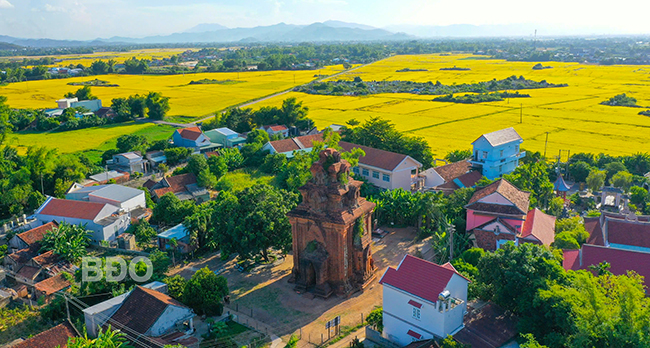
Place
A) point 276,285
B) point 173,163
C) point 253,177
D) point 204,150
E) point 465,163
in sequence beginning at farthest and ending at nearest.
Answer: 1. point 204,150
2. point 173,163
3. point 253,177
4. point 465,163
5. point 276,285

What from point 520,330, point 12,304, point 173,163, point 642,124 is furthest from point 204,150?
point 642,124

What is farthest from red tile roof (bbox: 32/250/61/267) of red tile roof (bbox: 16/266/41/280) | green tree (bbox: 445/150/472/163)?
green tree (bbox: 445/150/472/163)

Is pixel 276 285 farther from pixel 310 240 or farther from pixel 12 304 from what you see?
pixel 12 304

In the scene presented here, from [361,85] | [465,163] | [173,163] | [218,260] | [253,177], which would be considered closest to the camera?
[218,260]

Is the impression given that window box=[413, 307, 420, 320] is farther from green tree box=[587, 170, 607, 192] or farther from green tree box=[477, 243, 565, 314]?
green tree box=[587, 170, 607, 192]

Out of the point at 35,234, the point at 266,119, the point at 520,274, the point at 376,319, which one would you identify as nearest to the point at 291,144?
the point at 266,119

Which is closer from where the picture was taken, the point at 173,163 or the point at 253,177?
the point at 253,177
